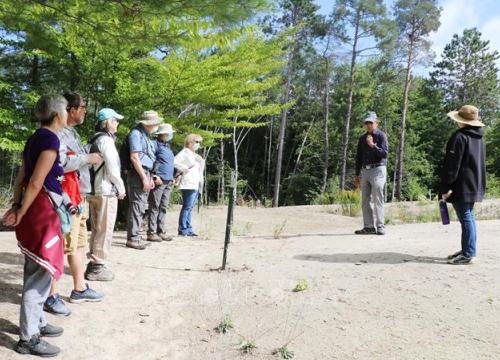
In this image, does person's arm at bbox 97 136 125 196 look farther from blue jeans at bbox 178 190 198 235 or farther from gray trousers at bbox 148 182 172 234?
blue jeans at bbox 178 190 198 235

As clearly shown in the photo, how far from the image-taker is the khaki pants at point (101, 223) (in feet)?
15.6

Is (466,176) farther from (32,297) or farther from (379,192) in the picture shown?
(32,297)

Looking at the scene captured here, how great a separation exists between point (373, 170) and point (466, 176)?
2213mm

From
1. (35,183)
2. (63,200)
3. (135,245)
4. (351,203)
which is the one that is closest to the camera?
(35,183)

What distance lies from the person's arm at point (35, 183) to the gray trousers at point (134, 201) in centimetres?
317

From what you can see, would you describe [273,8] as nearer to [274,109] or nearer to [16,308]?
[16,308]

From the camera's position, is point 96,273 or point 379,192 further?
point 379,192

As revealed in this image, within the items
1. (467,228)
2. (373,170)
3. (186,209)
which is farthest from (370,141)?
(186,209)

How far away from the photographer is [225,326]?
409cm

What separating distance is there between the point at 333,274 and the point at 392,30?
89.3 ft

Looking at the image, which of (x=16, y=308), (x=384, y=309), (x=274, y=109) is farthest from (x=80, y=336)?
(x=274, y=109)

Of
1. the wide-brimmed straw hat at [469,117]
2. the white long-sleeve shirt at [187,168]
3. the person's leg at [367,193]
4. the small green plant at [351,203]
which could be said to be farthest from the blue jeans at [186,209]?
the small green plant at [351,203]

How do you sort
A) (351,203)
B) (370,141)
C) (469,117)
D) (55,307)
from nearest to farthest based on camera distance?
(55,307) < (469,117) < (370,141) < (351,203)

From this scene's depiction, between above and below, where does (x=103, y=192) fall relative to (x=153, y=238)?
above
